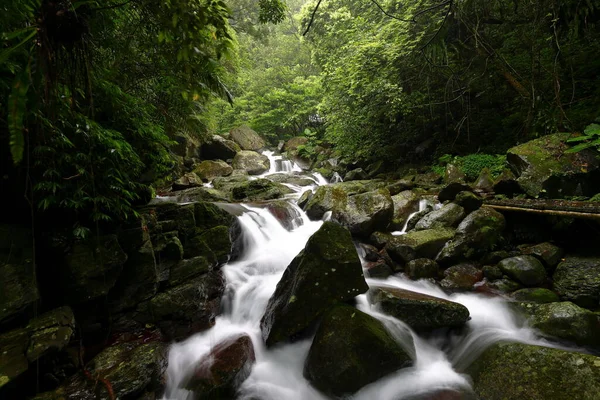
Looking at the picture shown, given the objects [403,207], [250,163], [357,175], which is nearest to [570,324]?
[403,207]

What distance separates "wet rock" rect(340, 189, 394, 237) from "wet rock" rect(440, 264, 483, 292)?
1887mm

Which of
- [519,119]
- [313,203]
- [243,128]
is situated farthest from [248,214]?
[243,128]

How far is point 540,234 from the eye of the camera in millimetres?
5398

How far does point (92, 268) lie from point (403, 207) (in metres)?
6.87

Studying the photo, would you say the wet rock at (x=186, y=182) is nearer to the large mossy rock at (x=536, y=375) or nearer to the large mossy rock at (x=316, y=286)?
the large mossy rock at (x=316, y=286)

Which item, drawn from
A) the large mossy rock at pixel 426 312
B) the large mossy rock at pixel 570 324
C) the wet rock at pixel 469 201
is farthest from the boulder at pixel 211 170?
the large mossy rock at pixel 570 324

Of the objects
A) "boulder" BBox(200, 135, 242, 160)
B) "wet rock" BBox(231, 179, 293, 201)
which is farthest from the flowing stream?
"boulder" BBox(200, 135, 242, 160)

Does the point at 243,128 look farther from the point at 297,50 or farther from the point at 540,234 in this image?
the point at 540,234

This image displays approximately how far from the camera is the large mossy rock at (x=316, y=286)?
3.92 m

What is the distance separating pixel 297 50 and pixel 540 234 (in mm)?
22378

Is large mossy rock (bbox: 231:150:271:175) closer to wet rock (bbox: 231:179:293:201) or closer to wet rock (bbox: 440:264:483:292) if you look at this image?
wet rock (bbox: 231:179:293:201)

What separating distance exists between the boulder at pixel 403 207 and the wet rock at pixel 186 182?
8.45 metres

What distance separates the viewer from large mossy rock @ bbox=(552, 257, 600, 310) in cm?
404

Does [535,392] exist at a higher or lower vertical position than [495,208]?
lower
